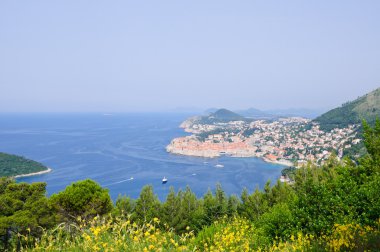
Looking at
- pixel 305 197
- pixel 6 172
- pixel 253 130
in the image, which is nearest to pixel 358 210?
pixel 305 197

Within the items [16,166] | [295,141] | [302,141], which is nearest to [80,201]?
[16,166]

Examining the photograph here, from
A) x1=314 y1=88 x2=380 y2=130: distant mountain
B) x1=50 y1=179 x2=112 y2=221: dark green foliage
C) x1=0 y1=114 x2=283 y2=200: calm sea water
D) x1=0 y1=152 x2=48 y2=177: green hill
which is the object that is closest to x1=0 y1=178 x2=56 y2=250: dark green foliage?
x1=50 y1=179 x2=112 y2=221: dark green foliage

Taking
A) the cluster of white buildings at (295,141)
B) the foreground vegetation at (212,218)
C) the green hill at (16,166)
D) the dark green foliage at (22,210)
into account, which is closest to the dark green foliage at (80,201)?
the foreground vegetation at (212,218)

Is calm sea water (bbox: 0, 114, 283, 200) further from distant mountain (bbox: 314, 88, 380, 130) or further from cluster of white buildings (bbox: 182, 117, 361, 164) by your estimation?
distant mountain (bbox: 314, 88, 380, 130)

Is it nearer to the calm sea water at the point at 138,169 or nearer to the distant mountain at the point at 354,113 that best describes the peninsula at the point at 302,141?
the distant mountain at the point at 354,113

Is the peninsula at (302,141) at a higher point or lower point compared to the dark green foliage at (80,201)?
lower
